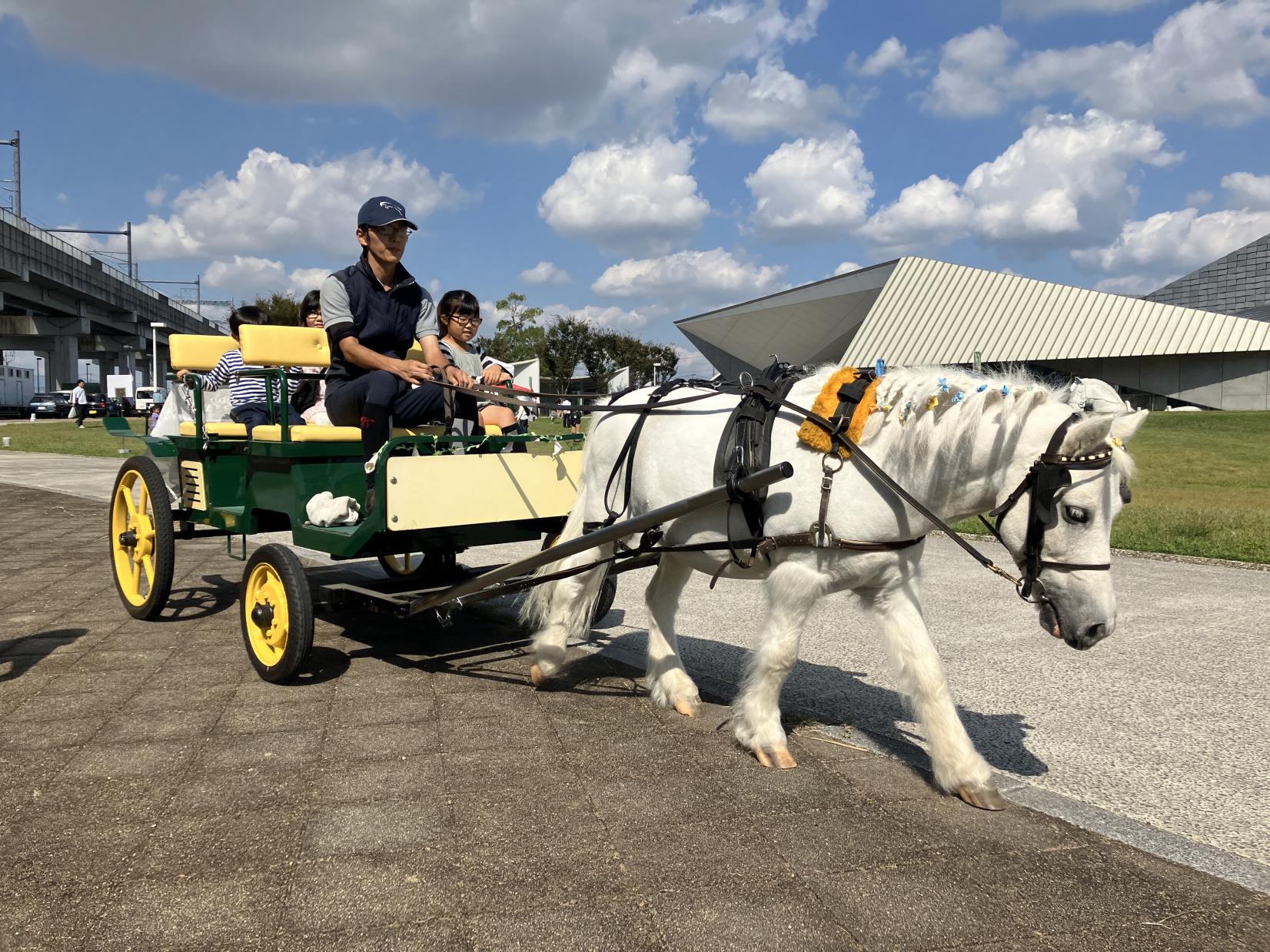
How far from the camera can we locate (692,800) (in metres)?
3.18

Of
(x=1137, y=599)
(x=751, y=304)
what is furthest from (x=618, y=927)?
(x=751, y=304)

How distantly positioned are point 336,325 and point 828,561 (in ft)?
9.47

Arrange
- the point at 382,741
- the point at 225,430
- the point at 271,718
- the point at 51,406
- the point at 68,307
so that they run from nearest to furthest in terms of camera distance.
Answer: the point at 382,741 → the point at 271,718 → the point at 225,430 → the point at 51,406 → the point at 68,307

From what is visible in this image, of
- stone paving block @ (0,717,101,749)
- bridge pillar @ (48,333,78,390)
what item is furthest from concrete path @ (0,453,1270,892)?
bridge pillar @ (48,333,78,390)

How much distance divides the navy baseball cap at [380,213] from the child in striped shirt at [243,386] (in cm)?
118

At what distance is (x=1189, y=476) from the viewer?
19266 millimetres

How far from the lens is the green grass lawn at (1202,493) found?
9305 mm

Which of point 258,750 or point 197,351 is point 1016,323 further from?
point 258,750

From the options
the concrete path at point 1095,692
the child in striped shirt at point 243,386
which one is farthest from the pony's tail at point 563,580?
the child in striped shirt at point 243,386

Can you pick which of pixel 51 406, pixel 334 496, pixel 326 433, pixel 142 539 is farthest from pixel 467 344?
pixel 51 406

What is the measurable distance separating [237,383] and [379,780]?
343 centimetres

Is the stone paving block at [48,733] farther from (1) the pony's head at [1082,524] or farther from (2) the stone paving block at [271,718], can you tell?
(1) the pony's head at [1082,524]

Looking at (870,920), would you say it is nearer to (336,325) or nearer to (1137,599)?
(336,325)

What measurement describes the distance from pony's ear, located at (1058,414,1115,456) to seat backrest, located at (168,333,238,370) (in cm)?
522
